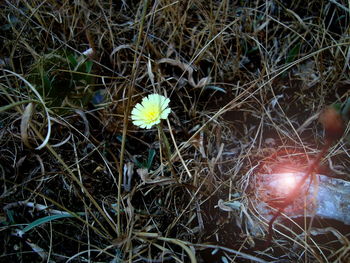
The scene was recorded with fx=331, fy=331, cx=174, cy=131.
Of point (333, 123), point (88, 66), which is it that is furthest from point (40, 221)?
point (333, 123)

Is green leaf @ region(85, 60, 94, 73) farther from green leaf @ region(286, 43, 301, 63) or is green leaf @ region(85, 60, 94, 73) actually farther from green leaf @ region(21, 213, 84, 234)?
green leaf @ region(286, 43, 301, 63)

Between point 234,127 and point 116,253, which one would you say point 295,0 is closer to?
point 234,127

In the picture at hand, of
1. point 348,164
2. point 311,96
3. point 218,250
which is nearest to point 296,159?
point 348,164

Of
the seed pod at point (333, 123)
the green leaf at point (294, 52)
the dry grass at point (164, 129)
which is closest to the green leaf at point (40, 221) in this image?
the dry grass at point (164, 129)

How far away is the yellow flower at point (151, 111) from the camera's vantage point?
1041 mm

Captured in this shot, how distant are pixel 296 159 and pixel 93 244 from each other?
742 mm

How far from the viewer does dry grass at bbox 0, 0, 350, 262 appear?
1.01 metres

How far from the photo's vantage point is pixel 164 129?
1240mm

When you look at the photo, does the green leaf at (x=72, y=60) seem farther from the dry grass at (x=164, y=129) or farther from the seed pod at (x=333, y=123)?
the seed pod at (x=333, y=123)

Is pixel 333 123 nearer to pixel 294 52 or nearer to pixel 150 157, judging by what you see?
pixel 150 157

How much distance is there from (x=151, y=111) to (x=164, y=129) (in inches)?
6.9

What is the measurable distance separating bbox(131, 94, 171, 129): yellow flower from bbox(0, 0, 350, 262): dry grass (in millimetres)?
50

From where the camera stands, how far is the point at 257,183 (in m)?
1.12

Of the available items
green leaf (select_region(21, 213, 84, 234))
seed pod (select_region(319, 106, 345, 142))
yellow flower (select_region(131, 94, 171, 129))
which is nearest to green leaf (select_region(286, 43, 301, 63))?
yellow flower (select_region(131, 94, 171, 129))
